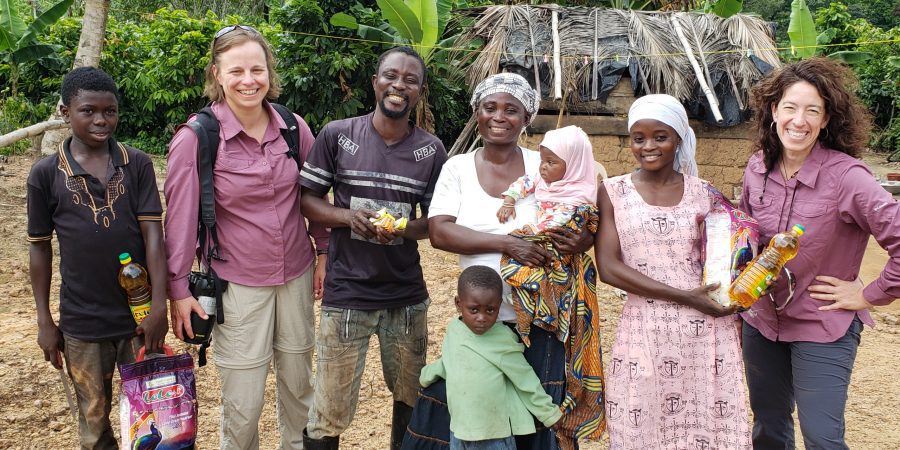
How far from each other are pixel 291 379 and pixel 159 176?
789 centimetres

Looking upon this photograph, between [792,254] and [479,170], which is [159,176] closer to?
[479,170]

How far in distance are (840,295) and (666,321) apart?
616 mm

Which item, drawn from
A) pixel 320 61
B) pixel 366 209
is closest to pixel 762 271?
pixel 366 209

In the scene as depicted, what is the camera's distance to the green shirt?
254 centimetres

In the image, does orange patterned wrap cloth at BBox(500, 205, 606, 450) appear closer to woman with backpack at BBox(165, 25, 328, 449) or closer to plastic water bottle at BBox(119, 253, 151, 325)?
woman with backpack at BBox(165, 25, 328, 449)

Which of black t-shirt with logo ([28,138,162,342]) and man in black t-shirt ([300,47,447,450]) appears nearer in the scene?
black t-shirt with logo ([28,138,162,342])

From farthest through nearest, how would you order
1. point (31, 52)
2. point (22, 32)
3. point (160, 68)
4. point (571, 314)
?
1. point (160, 68)
2. point (31, 52)
3. point (22, 32)
4. point (571, 314)

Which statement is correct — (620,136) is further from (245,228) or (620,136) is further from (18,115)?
(18,115)

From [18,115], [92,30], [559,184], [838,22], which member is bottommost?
[559,184]

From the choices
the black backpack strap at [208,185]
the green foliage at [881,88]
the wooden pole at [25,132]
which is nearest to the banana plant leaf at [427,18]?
the wooden pole at [25,132]

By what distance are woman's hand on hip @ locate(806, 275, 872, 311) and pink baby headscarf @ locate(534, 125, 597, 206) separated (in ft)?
2.88

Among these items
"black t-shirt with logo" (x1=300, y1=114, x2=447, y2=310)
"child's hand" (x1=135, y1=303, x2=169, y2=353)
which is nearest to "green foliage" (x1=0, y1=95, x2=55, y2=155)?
"child's hand" (x1=135, y1=303, x2=169, y2=353)

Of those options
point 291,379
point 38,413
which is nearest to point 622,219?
point 291,379

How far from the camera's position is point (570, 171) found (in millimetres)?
2605
